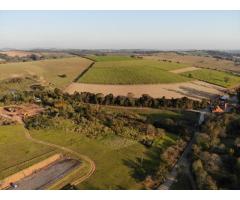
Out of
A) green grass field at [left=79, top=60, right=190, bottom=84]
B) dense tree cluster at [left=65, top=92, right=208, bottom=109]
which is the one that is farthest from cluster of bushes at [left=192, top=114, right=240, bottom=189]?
green grass field at [left=79, top=60, right=190, bottom=84]

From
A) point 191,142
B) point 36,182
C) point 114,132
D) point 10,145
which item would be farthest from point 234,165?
point 10,145

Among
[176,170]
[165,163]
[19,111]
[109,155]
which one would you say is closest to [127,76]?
[19,111]

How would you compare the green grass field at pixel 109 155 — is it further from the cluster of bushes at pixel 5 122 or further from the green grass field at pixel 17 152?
the cluster of bushes at pixel 5 122

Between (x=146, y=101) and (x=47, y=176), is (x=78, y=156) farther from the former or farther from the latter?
(x=146, y=101)

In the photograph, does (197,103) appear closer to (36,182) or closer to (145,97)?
(145,97)

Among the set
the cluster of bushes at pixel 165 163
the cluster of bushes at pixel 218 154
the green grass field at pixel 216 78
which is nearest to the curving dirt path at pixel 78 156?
the cluster of bushes at pixel 165 163

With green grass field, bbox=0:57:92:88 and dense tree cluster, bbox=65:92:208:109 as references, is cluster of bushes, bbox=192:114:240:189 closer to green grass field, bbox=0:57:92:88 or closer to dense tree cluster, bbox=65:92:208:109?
dense tree cluster, bbox=65:92:208:109

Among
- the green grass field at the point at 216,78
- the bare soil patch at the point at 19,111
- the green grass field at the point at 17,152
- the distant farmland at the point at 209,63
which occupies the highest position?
the distant farmland at the point at 209,63
